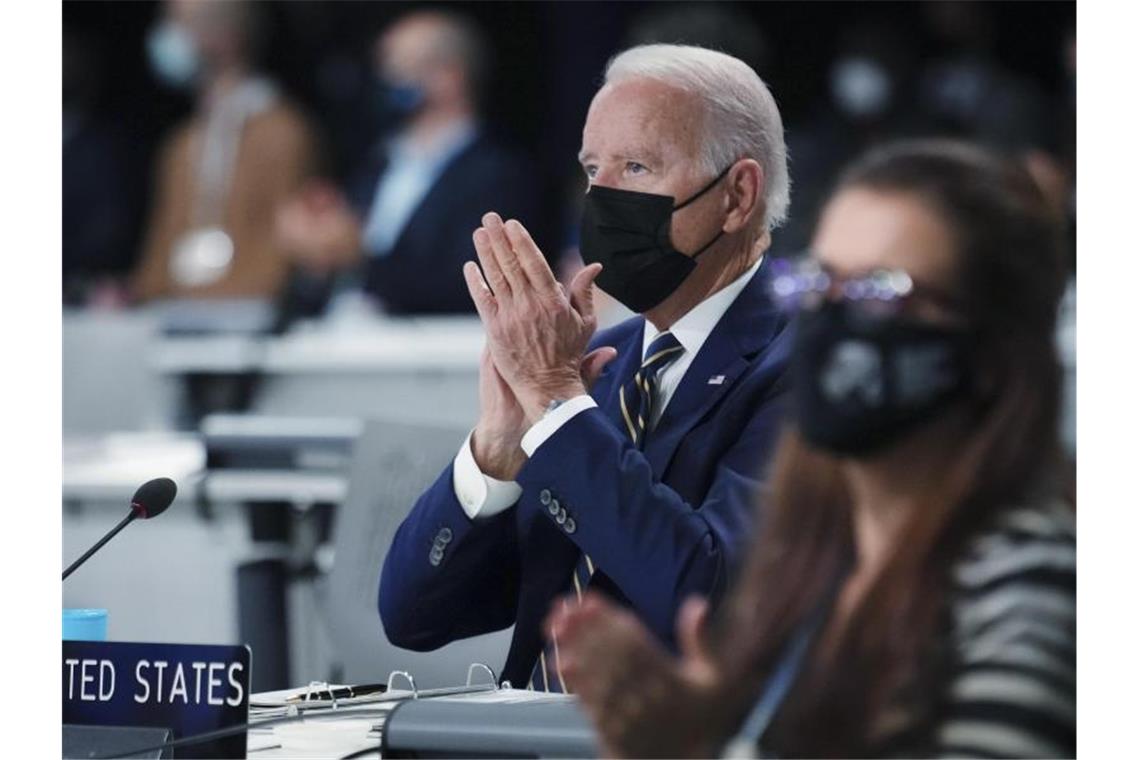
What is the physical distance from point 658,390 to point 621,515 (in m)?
0.23

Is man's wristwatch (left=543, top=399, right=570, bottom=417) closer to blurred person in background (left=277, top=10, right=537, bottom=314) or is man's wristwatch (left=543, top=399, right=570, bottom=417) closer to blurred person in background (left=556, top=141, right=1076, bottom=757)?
blurred person in background (left=556, top=141, right=1076, bottom=757)

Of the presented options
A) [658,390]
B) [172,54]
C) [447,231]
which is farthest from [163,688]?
[172,54]

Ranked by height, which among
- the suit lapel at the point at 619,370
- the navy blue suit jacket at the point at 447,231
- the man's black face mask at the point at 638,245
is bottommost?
the suit lapel at the point at 619,370

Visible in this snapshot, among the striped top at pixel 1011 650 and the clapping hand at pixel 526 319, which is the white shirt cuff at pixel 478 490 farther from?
the striped top at pixel 1011 650

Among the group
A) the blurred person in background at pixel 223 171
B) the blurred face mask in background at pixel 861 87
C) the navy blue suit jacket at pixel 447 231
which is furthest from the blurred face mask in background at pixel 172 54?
the blurred face mask in background at pixel 861 87

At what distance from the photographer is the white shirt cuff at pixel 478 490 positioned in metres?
2.04

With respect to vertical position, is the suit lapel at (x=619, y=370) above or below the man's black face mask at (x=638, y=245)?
below

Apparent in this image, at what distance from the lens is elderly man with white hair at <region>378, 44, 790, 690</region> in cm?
183

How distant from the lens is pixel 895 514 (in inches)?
49.8

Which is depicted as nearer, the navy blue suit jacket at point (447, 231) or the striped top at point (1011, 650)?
the striped top at point (1011, 650)

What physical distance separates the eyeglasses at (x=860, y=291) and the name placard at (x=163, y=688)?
23.6 inches

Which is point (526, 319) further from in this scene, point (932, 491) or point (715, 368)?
point (932, 491)
